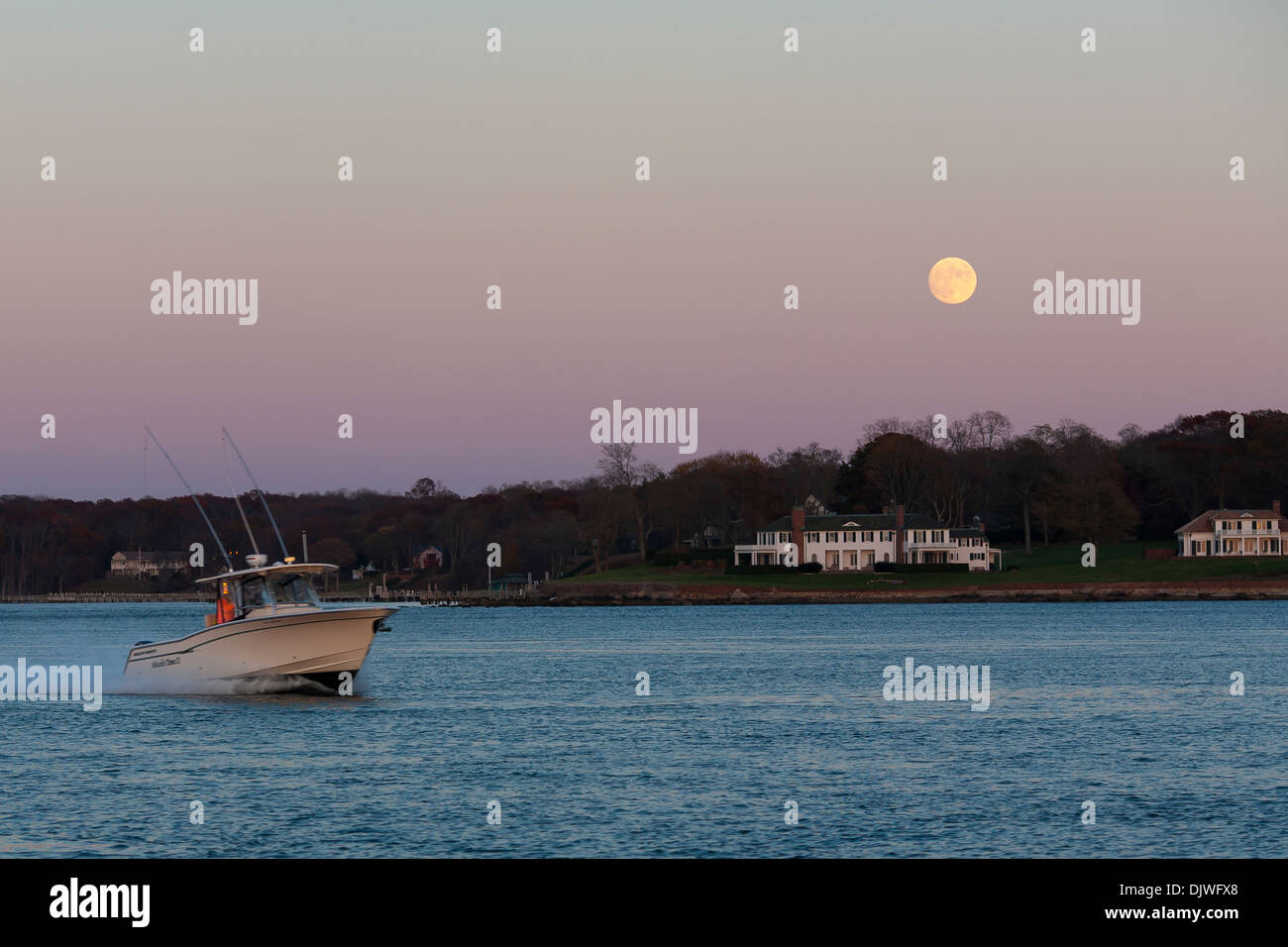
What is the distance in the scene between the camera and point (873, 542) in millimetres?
147000

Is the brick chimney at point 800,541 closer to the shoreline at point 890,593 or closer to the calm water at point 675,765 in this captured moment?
the shoreline at point 890,593

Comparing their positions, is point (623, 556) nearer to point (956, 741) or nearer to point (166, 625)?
point (166, 625)

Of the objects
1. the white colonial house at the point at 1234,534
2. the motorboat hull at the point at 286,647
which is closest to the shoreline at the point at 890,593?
the white colonial house at the point at 1234,534

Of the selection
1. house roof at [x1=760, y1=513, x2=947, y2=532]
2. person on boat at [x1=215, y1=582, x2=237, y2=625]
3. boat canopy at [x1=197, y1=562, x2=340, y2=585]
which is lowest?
person on boat at [x1=215, y1=582, x2=237, y2=625]

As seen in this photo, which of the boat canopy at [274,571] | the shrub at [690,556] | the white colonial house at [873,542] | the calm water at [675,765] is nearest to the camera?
the calm water at [675,765]

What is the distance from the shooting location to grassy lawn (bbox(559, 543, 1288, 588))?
441ft

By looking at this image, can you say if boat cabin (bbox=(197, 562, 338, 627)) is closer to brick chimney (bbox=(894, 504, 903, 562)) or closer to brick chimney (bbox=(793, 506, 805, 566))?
brick chimney (bbox=(894, 504, 903, 562))

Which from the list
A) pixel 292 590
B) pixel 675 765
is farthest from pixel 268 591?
pixel 675 765

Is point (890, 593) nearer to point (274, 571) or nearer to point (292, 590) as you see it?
point (292, 590)

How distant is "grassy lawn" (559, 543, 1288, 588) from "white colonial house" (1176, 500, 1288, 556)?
515 cm

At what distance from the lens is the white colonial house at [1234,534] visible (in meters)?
145

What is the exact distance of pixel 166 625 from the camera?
121562mm

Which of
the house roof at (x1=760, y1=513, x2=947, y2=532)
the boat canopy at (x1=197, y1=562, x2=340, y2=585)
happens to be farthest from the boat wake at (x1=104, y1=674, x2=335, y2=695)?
the house roof at (x1=760, y1=513, x2=947, y2=532)
